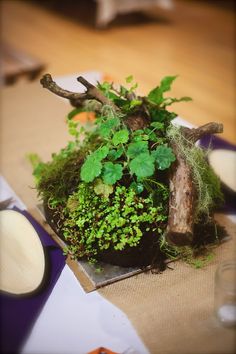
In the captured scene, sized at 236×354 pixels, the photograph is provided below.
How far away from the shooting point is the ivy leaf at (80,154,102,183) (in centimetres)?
103

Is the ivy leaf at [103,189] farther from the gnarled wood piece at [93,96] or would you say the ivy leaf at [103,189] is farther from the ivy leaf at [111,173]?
the gnarled wood piece at [93,96]

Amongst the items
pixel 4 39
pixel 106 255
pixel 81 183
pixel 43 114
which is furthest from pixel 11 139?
pixel 4 39

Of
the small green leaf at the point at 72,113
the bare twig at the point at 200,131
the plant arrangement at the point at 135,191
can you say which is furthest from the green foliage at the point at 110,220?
the small green leaf at the point at 72,113

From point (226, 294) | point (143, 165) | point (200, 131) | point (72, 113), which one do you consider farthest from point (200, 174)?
point (72, 113)

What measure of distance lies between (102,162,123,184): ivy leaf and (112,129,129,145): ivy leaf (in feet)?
0.20

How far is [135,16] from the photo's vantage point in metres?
5.05

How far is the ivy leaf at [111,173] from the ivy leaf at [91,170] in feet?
0.05

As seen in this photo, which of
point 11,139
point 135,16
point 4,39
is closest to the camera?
point 11,139

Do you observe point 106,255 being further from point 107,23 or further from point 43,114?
point 107,23

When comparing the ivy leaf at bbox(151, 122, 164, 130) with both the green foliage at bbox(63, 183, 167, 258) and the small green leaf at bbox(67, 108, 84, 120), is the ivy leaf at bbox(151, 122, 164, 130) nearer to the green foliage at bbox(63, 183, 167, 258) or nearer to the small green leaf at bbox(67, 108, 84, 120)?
the green foliage at bbox(63, 183, 167, 258)

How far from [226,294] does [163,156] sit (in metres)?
0.34

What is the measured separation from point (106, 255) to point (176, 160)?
0.29 m

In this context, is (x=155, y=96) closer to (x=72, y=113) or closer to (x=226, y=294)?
(x=72, y=113)

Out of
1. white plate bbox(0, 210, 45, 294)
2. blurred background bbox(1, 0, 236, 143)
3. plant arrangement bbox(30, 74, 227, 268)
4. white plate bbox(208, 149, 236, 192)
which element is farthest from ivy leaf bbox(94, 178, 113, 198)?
blurred background bbox(1, 0, 236, 143)
